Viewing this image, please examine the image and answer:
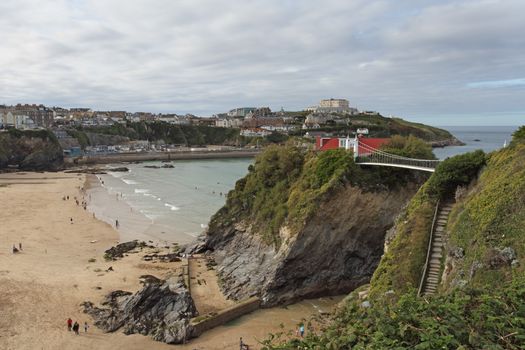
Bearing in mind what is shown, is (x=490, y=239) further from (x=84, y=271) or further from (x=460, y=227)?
(x=84, y=271)

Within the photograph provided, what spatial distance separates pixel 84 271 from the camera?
28.5 meters

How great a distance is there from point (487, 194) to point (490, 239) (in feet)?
7.20

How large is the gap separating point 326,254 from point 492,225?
40.5 feet

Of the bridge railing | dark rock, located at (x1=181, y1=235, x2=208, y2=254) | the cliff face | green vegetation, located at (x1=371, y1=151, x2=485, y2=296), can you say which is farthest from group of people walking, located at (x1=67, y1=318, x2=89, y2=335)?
the bridge railing

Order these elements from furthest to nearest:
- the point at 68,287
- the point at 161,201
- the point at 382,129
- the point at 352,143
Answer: the point at 382,129, the point at 161,201, the point at 352,143, the point at 68,287

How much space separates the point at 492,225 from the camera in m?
14.2

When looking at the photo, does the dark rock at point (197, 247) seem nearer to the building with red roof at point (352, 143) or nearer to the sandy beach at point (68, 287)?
the sandy beach at point (68, 287)

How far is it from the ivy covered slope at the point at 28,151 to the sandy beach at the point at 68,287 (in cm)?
5242

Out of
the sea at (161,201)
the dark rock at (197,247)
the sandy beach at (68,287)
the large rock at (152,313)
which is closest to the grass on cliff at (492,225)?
the sandy beach at (68,287)

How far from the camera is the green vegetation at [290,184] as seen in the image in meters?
25.9

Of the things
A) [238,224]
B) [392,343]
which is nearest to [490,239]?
[392,343]

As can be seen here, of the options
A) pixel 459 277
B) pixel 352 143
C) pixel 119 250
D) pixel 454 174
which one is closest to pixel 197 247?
pixel 119 250

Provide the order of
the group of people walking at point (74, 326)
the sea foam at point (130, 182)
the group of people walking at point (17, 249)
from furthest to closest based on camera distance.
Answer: the sea foam at point (130, 182), the group of people walking at point (17, 249), the group of people walking at point (74, 326)

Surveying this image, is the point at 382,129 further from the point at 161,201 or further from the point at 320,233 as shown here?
the point at 320,233
